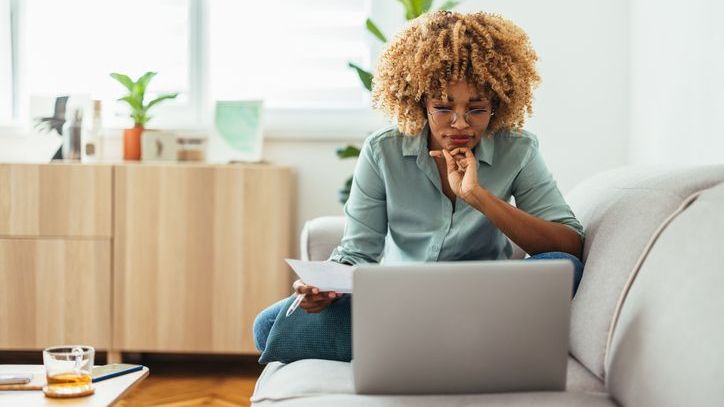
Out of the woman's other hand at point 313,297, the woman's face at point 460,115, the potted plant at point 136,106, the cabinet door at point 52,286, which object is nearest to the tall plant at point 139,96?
the potted plant at point 136,106

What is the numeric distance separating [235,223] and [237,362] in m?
0.67

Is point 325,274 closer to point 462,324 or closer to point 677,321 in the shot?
point 462,324

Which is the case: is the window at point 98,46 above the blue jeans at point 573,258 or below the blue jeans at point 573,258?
above

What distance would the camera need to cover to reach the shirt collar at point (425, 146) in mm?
1761

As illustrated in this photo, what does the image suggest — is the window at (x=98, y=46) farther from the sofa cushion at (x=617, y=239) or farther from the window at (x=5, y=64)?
the sofa cushion at (x=617, y=239)

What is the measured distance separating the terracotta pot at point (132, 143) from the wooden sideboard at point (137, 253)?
0.23 meters

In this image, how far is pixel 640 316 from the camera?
121 cm

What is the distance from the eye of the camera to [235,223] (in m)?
3.12

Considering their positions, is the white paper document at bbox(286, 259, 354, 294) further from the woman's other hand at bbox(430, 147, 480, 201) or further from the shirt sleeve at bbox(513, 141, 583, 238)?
the shirt sleeve at bbox(513, 141, 583, 238)

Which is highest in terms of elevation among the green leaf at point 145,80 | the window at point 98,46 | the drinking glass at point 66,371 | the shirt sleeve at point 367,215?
the window at point 98,46

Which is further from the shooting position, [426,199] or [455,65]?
[426,199]

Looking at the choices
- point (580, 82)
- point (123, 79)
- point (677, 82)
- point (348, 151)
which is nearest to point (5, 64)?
point (123, 79)

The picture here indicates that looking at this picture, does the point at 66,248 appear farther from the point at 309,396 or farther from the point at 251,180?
the point at 309,396

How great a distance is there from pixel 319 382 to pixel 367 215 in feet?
1.77
